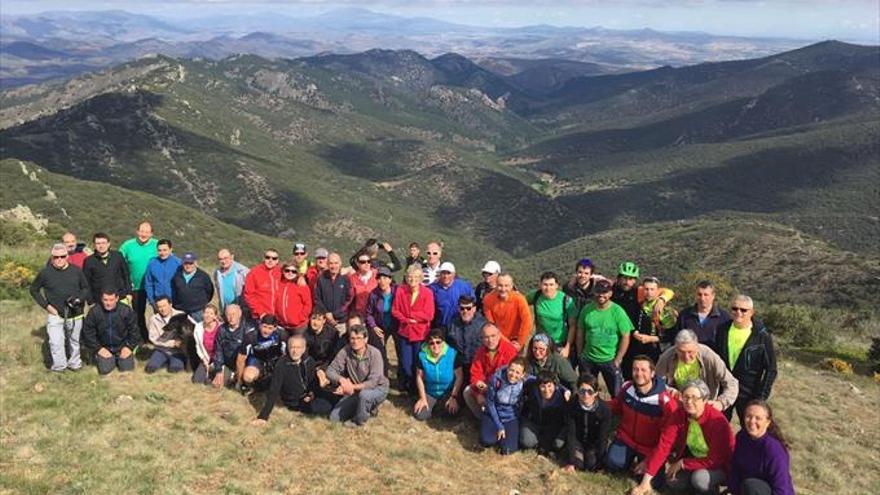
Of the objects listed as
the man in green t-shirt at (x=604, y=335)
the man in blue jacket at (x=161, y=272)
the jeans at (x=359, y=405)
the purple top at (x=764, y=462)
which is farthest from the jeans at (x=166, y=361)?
the purple top at (x=764, y=462)

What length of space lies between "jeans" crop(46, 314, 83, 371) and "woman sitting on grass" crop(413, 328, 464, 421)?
271 inches

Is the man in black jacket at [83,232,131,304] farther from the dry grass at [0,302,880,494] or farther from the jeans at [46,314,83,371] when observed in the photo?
the dry grass at [0,302,880,494]

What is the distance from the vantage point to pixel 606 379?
33.8 ft

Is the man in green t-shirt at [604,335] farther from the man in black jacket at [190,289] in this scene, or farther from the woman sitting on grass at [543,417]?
the man in black jacket at [190,289]

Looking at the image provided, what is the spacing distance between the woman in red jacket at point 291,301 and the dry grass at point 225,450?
5.50 feet

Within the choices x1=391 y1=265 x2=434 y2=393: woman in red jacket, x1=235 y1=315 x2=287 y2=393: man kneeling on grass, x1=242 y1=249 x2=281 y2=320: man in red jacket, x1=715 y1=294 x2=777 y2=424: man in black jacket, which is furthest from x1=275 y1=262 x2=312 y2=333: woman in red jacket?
x1=715 y1=294 x2=777 y2=424: man in black jacket

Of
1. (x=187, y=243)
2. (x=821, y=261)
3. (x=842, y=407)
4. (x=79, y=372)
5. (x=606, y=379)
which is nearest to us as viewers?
(x=606, y=379)

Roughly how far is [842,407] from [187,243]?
5781 cm

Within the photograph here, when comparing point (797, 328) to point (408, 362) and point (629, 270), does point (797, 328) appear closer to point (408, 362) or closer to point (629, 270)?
point (629, 270)

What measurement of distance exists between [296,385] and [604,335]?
541cm

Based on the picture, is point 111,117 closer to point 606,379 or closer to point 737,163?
point 606,379

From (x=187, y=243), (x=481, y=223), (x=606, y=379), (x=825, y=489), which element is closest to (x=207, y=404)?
(x=606, y=379)

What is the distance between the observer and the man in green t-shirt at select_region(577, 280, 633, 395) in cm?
980

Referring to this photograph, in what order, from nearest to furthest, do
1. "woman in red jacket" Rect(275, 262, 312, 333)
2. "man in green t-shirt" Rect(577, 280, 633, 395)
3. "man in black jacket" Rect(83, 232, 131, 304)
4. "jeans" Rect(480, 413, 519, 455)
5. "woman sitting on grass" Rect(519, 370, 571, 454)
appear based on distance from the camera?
1. "woman sitting on grass" Rect(519, 370, 571, 454)
2. "jeans" Rect(480, 413, 519, 455)
3. "man in green t-shirt" Rect(577, 280, 633, 395)
4. "woman in red jacket" Rect(275, 262, 312, 333)
5. "man in black jacket" Rect(83, 232, 131, 304)
